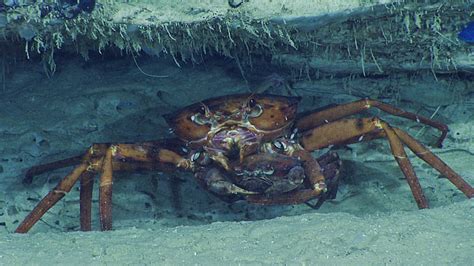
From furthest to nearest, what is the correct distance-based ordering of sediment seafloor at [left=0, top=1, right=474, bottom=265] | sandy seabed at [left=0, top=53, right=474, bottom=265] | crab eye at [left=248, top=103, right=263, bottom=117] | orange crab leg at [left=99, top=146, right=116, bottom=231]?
1. sandy seabed at [left=0, top=53, right=474, bottom=265]
2. crab eye at [left=248, top=103, right=263, bottom=117]
3. orange crab leg at [left=99, top=146, right=116, bottom=231]
4. sediment seafloor at [left=0, top=1, right=474, bottom=265]

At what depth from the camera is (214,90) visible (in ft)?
18.7

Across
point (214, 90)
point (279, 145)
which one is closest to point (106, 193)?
point (279, 145)

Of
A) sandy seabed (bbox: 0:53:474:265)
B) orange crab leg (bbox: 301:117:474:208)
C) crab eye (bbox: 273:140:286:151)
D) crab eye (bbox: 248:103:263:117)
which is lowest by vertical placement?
sandy seabed (bbox: 0:53:474:265)

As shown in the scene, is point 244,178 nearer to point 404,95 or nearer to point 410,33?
point 410,33

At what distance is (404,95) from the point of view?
17.6ft

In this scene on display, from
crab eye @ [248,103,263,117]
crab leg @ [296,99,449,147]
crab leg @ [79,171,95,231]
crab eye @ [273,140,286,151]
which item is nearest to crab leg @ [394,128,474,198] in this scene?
crab leg @ [296,99,449,147]

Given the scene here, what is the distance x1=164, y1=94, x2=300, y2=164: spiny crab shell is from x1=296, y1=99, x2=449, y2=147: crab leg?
0.90 ft

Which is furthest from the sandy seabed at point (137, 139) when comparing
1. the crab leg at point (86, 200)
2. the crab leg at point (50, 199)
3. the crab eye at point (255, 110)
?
the crab eye at point (255, 110)

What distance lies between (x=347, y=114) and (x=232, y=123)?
1031 mm

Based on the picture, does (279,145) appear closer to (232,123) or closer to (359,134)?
(232,123)

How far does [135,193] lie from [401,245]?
3.25 m

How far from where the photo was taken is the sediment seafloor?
3.76m

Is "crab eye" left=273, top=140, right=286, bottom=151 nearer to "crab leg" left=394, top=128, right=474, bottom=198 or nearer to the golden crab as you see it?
the golden crab

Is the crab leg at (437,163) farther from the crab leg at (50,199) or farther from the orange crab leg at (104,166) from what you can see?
the crab leg at (50,199)
